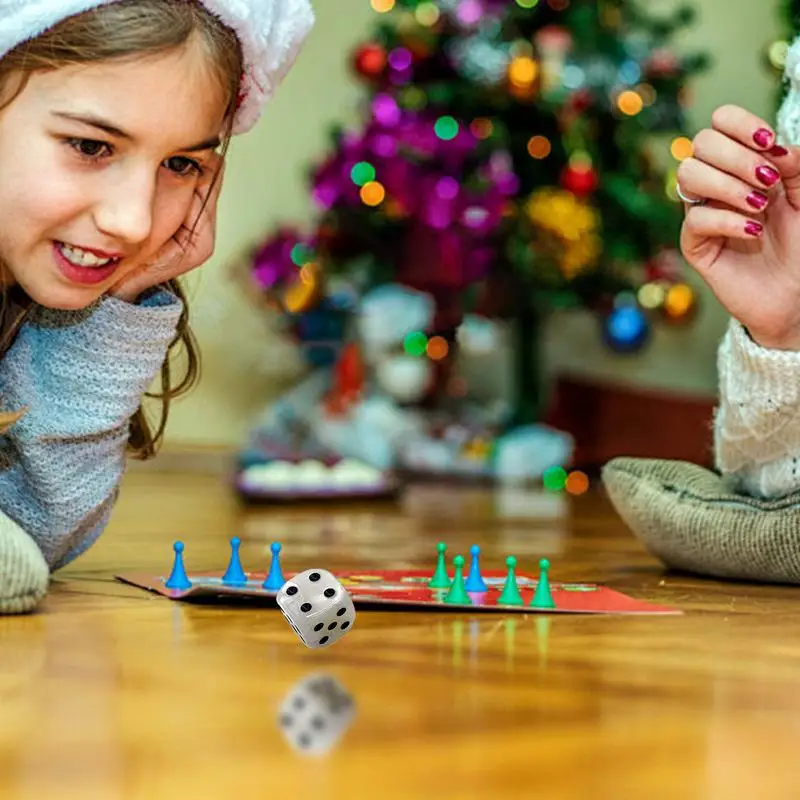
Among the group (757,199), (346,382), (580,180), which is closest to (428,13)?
(580,180)

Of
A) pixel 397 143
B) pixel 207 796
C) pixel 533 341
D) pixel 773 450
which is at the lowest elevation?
pixel 207 796

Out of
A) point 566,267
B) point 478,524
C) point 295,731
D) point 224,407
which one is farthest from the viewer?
point 224,407

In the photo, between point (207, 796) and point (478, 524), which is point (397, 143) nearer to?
point (478, 524)

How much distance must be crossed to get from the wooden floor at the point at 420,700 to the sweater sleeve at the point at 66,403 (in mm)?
84

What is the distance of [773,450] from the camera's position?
153 centimetres

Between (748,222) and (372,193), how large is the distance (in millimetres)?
2132

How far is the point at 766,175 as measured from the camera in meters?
1.38

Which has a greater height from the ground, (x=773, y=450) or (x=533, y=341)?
(x=533, y=341)

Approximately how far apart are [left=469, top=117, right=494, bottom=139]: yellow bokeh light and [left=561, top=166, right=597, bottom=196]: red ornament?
7.6 inches

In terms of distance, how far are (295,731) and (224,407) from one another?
331 centimetres

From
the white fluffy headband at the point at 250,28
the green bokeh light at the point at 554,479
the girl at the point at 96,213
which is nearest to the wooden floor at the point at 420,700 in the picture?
the girl at the point at 96,213

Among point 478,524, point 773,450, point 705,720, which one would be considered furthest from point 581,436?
point 705,720

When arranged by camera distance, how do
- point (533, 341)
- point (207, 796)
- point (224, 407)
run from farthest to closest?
point (224, 407) < point (533, 341) < point (207, 796)

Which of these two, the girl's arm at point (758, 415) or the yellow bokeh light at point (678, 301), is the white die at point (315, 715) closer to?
the girl's arm at point (758, 415)
